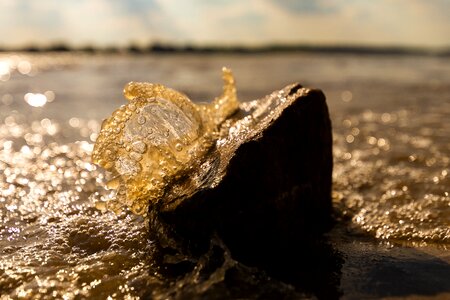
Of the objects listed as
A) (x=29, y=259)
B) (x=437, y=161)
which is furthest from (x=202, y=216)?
(x=437, y=161)

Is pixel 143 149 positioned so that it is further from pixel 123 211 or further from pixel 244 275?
pixel 244 275

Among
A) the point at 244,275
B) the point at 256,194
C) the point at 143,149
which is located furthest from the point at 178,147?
the point at 244,275

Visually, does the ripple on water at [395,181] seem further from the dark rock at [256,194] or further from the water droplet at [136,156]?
the water droplet at [136,156]

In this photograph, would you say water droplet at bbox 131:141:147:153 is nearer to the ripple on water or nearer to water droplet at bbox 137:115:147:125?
water droplet at bbox 137:115:147:125

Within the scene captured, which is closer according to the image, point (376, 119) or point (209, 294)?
point (209, 294)

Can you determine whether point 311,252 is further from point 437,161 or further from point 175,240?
point 437,161

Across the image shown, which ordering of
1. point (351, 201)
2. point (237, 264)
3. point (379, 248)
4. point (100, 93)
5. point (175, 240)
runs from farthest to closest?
point (100, 93) → point (351, 201) → point (379, 248) → point (175, 240) → point (237, 264)

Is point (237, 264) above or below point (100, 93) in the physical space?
below

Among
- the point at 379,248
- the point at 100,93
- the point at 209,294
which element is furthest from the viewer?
the point at 100,93
